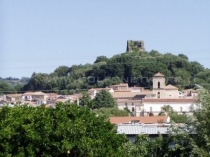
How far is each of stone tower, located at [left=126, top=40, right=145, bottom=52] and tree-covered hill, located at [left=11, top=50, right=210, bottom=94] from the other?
18035 millimetres

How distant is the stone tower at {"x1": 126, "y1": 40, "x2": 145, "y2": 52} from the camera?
144 m

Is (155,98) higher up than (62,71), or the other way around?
(62,71)

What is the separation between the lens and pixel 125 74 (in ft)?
404

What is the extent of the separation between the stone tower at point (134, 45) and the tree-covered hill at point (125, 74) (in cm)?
1803

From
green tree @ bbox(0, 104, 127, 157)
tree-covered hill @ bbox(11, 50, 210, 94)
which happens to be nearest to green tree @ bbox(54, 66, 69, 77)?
tree-covered hill @ bbox(11, 50, 210, 94)

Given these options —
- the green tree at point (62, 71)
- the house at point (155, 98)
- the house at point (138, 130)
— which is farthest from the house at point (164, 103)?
the house at point (138, 130)

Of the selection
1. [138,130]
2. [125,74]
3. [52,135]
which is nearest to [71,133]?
[52,135]

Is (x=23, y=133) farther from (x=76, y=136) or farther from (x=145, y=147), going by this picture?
(x=145, y=147)

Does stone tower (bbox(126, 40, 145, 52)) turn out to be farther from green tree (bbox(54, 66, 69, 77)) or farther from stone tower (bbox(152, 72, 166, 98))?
stone tower (bbox(152, 72, 166, 98))

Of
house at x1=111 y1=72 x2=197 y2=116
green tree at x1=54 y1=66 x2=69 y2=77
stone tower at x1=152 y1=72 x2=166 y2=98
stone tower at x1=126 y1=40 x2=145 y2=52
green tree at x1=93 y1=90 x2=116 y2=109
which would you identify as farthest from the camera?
stone tower at x1=126 y1=40 x2=145 y2=52

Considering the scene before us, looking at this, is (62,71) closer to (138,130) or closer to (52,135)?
(138,130)

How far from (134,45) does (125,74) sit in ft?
80.4

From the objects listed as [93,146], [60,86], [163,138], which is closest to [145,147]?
[163,138]

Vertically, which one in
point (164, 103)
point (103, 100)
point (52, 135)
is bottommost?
point (52, 135)
